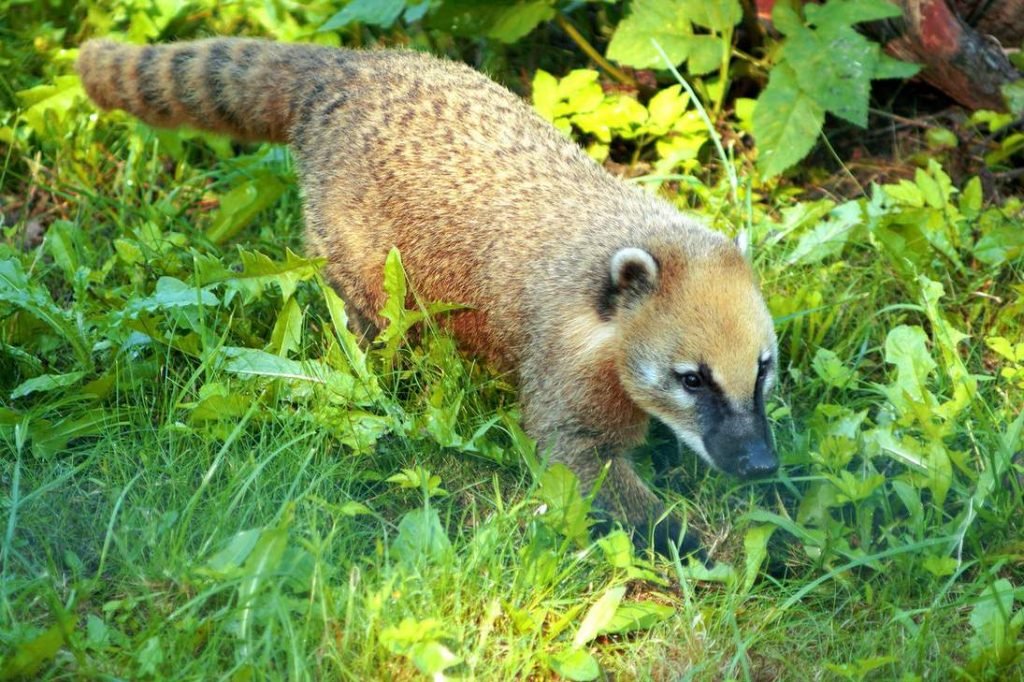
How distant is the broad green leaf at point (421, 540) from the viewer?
3475mm

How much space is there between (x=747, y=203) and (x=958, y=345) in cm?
107

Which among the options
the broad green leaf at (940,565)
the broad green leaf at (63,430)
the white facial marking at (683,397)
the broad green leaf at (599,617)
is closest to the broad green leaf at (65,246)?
the broad green leaf at (63,430)

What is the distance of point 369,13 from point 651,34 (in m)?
1.29

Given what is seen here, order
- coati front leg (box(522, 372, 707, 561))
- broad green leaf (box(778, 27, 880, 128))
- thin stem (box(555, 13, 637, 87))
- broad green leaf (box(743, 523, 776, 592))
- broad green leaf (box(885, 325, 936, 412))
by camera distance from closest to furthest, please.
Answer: broad green leaf (box(743, 523, 776, 592)) < coati front leg (box(522, 372, 707, 561)) < broad green leaf (box(885, 325, 936, 412)) < broad green leaf (box(778, 27, 880, 128)) < thin stem (box(555, 13, 637, 87))

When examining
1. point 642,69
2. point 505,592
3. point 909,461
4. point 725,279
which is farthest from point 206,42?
point 909,461

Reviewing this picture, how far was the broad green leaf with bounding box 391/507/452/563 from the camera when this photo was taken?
3.47m

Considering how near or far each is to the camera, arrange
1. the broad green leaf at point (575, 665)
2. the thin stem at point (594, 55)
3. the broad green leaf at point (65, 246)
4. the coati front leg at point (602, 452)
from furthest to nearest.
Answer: the thin stem at point (594, 55) → the broad green leaf at point (65, 246) → the coati front leg at point (602, 452) → the broad green leaf at point (575, 665)

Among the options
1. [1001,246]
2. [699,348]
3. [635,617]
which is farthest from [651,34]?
[635,617]

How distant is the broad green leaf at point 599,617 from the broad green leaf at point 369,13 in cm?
304

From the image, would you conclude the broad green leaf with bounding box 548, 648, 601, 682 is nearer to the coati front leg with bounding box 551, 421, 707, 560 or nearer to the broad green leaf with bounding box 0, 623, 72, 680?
the coati front leg with bounding box 551, 421, 707, 560

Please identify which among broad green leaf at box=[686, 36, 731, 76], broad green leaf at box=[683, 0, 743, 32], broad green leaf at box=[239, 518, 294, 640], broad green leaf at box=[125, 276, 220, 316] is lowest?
broad green leaf at box=[239, 518, 294, 640]

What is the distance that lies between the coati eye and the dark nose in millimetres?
251

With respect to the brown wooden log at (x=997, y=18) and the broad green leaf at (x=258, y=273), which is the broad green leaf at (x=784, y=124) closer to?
the brown wooden log at (x=997, y=18)

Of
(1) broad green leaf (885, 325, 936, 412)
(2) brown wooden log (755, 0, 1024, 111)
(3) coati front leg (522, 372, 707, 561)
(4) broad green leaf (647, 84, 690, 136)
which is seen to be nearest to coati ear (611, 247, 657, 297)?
(3) coati front leg (522, 372, 707, 561)
